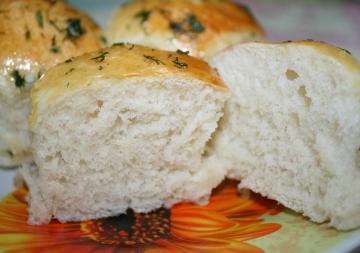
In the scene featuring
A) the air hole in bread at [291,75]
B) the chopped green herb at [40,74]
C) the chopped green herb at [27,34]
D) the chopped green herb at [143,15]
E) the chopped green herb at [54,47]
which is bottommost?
the air hole in bread at [291,75]

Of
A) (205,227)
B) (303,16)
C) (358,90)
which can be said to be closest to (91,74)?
(205,227)

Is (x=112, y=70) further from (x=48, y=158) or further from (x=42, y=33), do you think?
(x=42, y=33)

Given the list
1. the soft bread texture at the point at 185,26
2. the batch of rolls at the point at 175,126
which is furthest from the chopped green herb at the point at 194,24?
the batch of rolls at the point at 175,126

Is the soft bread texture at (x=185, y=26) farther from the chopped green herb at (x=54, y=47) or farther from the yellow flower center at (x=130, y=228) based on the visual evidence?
the yellow flower center at (x=130, y=228)

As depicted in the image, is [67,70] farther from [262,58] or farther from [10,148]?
[262,58]

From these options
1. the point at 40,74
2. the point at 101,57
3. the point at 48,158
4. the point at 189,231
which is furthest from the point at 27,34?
the point at 189,231

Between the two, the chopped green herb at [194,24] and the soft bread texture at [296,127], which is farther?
the chopped green herb at [194,24]

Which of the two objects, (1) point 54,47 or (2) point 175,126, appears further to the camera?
(1) point 54,47
